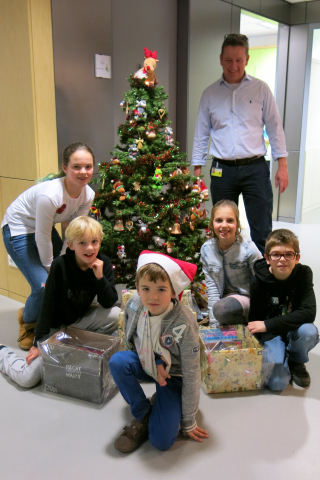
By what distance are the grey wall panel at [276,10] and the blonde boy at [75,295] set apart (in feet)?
13.8

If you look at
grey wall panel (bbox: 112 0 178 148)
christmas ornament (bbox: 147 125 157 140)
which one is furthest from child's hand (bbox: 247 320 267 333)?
grey wall panel (bbox: 112 0 178 148)

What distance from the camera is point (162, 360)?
1.86 meters

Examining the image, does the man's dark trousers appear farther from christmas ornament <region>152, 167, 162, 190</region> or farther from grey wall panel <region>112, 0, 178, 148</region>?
grey wall panel <region>112, 0, 178, 148</region>

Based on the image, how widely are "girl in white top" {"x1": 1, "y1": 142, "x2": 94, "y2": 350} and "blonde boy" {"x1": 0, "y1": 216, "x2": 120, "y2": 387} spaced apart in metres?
0.26

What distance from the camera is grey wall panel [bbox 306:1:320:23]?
5520 millimetres

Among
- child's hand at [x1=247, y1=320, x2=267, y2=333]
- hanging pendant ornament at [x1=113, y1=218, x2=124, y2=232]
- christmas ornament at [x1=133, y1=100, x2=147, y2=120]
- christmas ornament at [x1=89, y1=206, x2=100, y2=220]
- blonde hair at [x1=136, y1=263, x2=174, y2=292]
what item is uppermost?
christmas ornament at [x1=133, y1=100, x2=147, y2=120]

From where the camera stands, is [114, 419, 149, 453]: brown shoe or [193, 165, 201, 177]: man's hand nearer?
[114, 419, 149, 453]: brown shoe

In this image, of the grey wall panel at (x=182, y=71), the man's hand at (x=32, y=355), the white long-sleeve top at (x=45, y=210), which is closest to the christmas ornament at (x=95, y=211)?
the white long-sleeve top at (x=45, y=210)

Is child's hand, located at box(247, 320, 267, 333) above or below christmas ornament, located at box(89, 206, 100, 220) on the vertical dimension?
below

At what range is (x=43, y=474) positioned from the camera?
66.2 inches

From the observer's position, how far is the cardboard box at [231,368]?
83.9 inches

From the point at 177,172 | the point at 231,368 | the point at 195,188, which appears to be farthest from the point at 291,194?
the point at 231,368

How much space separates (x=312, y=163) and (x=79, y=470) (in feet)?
18.0

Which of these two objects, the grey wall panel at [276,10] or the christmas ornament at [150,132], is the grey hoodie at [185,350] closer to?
the christmas ornament at [150,132]
